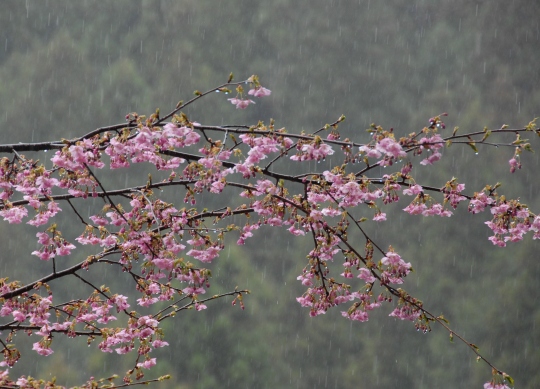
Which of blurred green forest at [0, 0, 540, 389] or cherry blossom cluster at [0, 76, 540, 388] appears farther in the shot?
blurred green forest at [0, 0, 540, 389]

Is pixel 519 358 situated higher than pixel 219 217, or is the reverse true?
pixel 219 217

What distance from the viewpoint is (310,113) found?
13969mm

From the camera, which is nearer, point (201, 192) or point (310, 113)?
point (201, 192)

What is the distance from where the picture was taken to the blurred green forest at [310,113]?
1146 centimetres

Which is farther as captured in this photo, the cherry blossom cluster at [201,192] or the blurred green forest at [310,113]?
the blurred green forest at [310,113]

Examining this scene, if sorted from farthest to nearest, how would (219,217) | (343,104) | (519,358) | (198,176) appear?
(343,104) → (519,358) → (219,217) → (198,176)

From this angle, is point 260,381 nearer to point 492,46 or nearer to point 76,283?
point 76,283

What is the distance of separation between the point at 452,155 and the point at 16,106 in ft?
24.4

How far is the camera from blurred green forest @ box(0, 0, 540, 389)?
11.5 m

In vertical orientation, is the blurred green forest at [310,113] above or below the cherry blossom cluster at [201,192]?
below

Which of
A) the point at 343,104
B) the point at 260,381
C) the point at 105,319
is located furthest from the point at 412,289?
the point at 105,319

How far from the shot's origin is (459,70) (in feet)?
47.2

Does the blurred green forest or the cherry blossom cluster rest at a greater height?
the cherry blossom cluster

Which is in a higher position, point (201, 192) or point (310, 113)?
point (201, 192)
